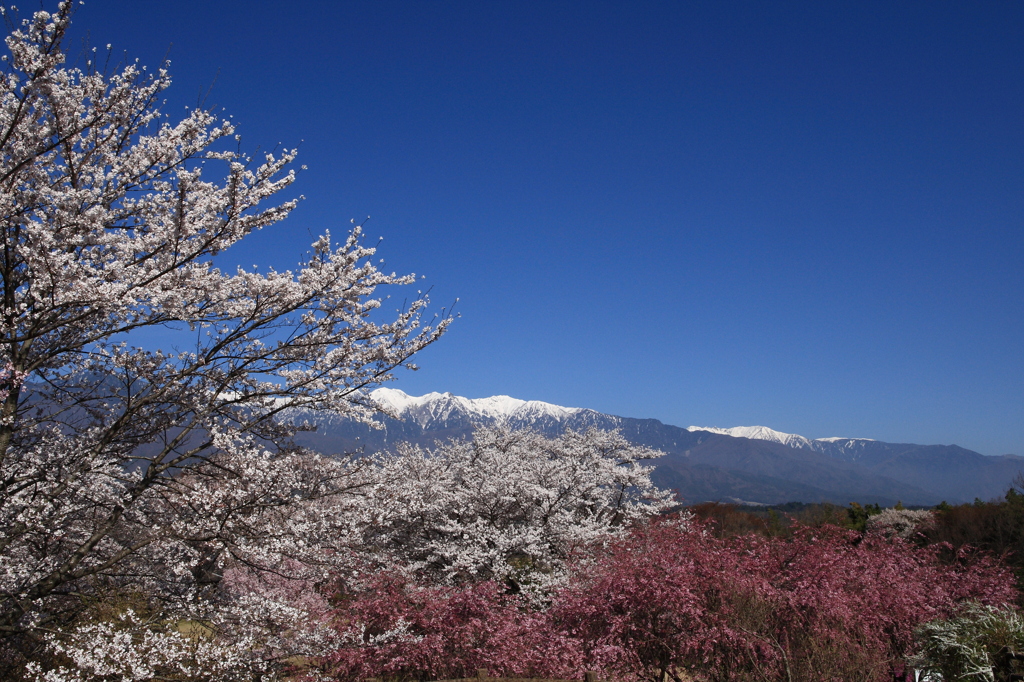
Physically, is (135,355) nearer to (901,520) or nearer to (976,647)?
(976,647)

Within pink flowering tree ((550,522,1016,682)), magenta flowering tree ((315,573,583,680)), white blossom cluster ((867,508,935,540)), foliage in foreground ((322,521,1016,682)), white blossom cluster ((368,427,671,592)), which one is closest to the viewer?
A: pink flowering tree ((550,522,1016,682))

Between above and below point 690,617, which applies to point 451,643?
below

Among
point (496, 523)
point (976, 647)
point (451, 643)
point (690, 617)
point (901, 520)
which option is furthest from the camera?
point (901, 520)

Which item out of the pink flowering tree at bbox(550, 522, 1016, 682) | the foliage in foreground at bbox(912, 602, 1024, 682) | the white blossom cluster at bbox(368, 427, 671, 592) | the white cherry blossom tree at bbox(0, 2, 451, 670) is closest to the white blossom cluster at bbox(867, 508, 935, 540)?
the white blossom cluster at bbox(368, 427, 671, 592)

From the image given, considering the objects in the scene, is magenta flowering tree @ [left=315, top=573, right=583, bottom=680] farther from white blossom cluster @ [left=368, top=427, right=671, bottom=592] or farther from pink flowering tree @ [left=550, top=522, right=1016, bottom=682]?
white blossom cluster @ [left=368, top=427, right=671, bottom=592]

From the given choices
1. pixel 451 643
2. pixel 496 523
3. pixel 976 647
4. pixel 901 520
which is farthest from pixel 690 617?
pixel 901 520

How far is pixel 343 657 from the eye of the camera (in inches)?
337

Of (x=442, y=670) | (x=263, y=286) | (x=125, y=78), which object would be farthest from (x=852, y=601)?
(x=125, y=78)

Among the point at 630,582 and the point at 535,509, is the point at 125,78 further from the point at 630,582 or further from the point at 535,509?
the point at 535,509

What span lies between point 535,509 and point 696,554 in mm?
5643

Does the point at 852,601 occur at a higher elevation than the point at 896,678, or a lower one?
higher

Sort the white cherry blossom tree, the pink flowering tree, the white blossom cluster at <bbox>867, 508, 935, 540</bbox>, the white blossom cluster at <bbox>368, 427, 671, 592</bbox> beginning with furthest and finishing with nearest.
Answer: the white blossom cluster at <bbox>867, 508, 935, 540</bbox>, the white blossom cluster at <bbox>368, 427, 671, 592</bbox>, the pink flowering tree, the white cherry blossom tree

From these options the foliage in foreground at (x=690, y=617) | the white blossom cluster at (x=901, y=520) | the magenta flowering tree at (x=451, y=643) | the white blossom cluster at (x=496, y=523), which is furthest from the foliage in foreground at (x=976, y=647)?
the white blossom cluster at (x=901, y=520)

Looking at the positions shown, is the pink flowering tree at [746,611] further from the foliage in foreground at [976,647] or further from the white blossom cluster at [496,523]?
the white blossom cluster at [496,523]
